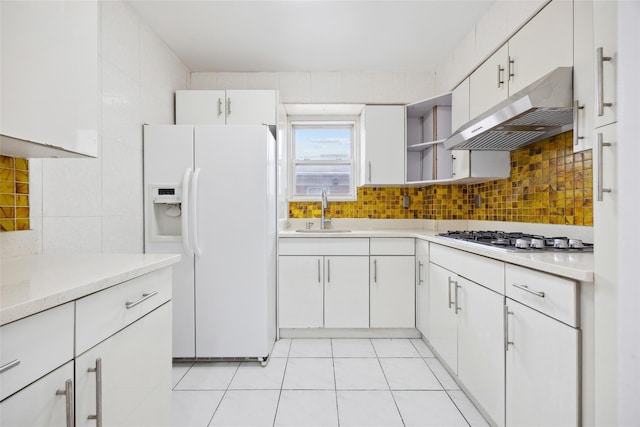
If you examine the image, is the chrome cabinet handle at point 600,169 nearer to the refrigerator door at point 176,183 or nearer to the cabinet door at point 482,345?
the cabinet door at point 482,345

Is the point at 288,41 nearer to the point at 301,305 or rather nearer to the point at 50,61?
the point at 50,61

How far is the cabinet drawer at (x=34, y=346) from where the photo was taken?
0.61 m

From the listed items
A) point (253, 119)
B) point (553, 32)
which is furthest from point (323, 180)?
point (553, 32)

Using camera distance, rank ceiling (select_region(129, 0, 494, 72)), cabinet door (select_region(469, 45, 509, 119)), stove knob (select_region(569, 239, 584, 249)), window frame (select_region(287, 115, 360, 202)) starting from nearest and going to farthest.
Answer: stove knob (select_region(569, 239, 584, 249))
cabinet door (select_region(469, 45, 509, 119))
ceiling (select_region(129, 0, 494, 72))
window frame (select_region(287, 115, 360, 202))

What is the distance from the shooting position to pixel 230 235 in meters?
2.20

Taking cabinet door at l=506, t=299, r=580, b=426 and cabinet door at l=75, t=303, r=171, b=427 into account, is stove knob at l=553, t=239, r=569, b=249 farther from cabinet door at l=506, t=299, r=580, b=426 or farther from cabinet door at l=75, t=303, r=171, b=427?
cabinet door at l=75, t=303, r=171, b=427

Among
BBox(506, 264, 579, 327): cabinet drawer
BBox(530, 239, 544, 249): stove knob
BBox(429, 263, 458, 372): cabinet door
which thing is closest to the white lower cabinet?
BBox(429, 263, 458, 372): cabinet door

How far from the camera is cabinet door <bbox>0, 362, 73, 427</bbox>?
62cm

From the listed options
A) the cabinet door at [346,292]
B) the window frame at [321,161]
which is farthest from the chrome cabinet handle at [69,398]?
the window frame at [321,161]

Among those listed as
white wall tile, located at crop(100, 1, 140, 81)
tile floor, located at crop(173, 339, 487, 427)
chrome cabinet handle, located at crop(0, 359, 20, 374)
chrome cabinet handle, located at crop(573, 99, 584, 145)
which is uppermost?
white wall tile, located at crop(100, 1, 140, 81)

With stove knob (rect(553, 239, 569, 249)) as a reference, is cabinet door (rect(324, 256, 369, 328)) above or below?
below

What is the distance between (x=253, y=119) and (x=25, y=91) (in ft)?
5.82

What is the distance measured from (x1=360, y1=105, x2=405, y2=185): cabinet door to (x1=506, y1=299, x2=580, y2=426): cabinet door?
1.75 m

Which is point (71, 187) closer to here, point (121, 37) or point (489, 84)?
point (121, 37)
